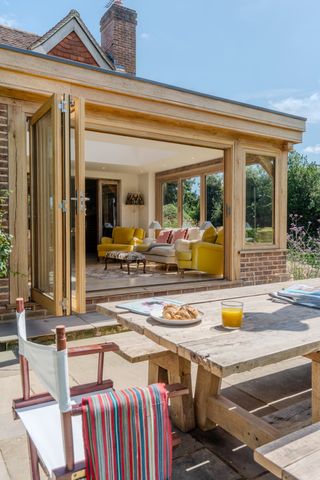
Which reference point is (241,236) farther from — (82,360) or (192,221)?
(192,221)

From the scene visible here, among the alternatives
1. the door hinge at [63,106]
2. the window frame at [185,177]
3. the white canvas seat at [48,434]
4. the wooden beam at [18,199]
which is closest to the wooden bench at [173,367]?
the white canvas seat at [48,434]

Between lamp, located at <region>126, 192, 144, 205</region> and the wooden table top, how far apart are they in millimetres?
9662

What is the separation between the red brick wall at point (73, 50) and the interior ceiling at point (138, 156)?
209 centimetres

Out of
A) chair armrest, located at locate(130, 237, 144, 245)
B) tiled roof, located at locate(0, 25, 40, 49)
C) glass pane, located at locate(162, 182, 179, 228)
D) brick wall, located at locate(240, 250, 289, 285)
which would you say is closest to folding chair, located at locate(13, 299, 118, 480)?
brick wall, located at locate(240, 250, 289, 285)

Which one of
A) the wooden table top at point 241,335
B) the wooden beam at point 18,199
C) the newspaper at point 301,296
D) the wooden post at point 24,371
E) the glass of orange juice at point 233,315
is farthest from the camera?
the wooden beam at point 18,199

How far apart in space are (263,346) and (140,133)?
11.8 feet

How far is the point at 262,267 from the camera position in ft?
18.9

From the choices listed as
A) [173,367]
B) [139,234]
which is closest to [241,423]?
[173,367]

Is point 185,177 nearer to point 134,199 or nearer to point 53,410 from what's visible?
point 134,199

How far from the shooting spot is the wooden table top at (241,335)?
1.37m

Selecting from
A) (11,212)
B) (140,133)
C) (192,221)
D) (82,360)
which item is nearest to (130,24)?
(192,221)

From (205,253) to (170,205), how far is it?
197 inches

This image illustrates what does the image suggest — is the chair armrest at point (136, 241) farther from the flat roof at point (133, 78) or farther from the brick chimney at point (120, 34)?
the flat roof at point (133, 78)

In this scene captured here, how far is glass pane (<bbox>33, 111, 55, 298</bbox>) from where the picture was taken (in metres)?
3.67
